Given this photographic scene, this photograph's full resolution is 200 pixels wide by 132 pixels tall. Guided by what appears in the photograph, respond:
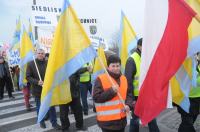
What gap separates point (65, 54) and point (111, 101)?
1.48 meters

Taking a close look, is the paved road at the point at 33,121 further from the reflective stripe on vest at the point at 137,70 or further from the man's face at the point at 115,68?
the man's face at the point at 115,68

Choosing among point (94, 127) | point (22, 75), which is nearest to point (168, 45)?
point (94, 127)

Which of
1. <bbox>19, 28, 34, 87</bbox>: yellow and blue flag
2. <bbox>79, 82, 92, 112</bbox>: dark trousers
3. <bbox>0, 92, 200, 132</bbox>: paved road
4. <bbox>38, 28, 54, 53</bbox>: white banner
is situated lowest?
<bbox>0, 92, 200, 132</bbox>: paved road

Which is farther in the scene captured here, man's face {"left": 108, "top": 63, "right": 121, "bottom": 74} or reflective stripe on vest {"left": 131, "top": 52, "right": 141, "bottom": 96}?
reflective stripe on vest {"left": 131, "top": 52, "right": 141, "bottom": 96}

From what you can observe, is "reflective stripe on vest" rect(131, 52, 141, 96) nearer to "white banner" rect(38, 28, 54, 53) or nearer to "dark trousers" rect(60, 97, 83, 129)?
"dark trousers" rect(60, 97, 83, 129)

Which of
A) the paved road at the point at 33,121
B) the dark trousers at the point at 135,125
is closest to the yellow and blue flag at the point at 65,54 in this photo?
the dark trousers at the point at 135,125

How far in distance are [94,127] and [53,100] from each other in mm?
2382

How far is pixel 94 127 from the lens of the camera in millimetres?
8461

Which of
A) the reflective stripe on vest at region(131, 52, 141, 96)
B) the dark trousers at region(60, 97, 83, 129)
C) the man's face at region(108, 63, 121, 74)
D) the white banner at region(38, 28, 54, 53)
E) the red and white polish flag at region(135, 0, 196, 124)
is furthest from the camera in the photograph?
→ the white banner at region(38, 28, 54, 53)

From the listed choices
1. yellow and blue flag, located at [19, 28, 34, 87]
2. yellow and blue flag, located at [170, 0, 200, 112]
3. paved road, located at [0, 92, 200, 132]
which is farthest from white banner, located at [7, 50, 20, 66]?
yellow and blue flag, located at [170, 0, 200, 112]

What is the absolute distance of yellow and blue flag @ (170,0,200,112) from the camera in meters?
4.32

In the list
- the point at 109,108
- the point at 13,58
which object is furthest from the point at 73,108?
the point at 13,58

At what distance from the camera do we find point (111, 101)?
5.11m

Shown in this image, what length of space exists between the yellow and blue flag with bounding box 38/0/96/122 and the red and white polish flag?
5.55 ft
